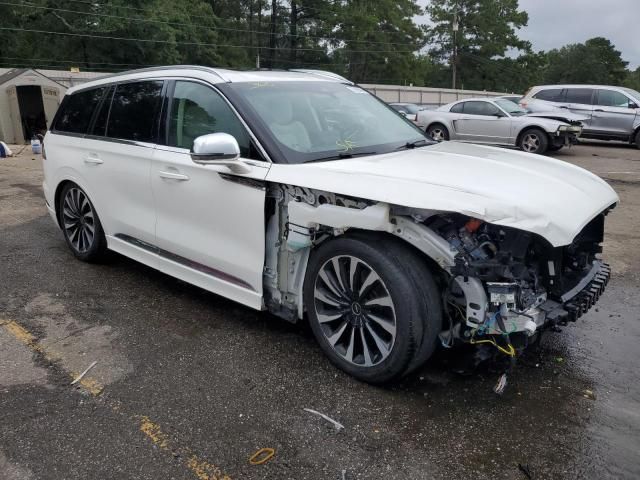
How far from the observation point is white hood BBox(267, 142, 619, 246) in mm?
2576

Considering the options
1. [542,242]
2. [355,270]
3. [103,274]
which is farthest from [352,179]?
[103,274]

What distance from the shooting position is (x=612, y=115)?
1550 centimetres

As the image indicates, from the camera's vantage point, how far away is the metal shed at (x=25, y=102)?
1608cm

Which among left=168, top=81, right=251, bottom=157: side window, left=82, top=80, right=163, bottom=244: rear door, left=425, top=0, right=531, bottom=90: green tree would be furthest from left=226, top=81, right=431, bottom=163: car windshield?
left=425, top=0, right=531, bottom=90: green tree

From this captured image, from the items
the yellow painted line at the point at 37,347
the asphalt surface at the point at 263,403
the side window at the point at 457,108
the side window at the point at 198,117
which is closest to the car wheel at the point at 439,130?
the side window at the point at 457,108

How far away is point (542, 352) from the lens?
3521 millimetres

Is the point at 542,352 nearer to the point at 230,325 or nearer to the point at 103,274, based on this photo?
the point at 230,325

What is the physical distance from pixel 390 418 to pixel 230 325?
151 centimetres

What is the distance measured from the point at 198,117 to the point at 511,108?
1274 centimetres

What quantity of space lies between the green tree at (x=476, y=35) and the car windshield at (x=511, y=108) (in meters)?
60.1

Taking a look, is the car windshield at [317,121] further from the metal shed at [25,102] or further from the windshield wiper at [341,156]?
the metal shed at [25,102]

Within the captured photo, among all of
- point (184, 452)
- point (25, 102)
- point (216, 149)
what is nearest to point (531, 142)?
point (216, 149)

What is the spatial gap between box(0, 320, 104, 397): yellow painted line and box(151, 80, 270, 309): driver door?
96 centimetres

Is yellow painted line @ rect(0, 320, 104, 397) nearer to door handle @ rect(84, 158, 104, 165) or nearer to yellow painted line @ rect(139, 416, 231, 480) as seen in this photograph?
yellow painted line @ rect(139, 416, 231, 480)
